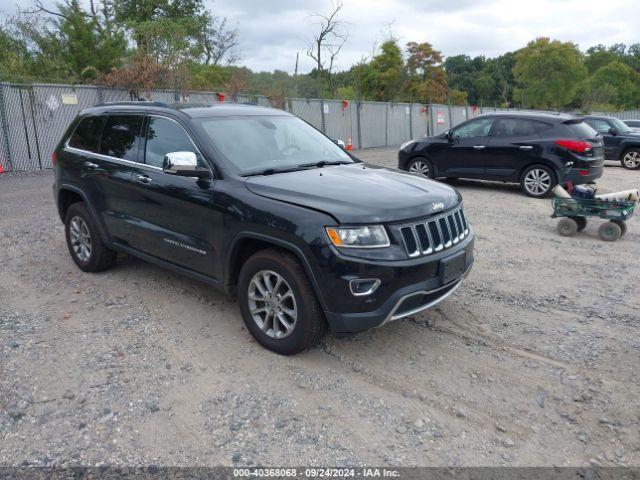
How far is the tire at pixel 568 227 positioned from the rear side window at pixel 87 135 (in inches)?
240

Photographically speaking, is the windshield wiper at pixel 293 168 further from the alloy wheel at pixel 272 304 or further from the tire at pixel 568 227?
the tire at pixel 568 227

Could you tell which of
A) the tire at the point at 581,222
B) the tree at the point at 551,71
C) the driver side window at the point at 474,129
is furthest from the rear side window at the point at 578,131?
the tree at the point at 551,71

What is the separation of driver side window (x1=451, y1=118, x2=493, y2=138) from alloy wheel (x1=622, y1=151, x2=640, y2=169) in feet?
25.3

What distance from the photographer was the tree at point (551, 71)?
154 ft

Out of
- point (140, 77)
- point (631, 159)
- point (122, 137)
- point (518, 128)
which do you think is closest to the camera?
point (122, 137)

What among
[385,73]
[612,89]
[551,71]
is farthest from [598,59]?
[385,73]

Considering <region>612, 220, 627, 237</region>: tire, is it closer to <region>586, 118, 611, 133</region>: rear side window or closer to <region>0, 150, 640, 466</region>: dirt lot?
<region>0, 150, 640, 466</region>: dirt lot

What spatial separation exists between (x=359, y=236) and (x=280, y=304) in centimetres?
79

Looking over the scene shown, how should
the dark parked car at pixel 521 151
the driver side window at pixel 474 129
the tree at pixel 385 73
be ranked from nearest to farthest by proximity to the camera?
the dark parked car at pixel 521 151 → the driver side window at pixel 474 129 → the tree at pixel 385 73

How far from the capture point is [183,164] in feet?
13.8

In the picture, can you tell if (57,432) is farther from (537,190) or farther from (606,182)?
(606,182)

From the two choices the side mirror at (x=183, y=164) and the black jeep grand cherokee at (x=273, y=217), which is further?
the side mirror at (x=183, y=164)

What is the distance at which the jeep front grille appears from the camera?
3736mm

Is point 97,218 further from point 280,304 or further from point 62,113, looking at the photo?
point 62,113
